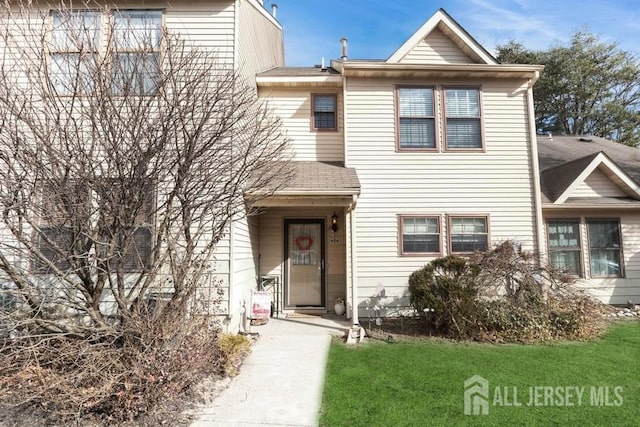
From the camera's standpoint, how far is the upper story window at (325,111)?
8.54 metres

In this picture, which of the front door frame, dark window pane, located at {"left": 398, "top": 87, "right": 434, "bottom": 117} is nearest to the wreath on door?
the front door frame

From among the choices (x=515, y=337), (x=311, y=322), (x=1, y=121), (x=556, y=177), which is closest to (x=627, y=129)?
(x=556, y=177)

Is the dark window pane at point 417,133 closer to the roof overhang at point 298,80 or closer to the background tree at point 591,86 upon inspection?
the roof overhang at point 298,80

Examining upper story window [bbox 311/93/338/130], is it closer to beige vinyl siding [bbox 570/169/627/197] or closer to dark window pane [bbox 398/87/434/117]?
dark window pane [bbox 398/87/434/117]

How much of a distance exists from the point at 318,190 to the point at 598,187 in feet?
23.8

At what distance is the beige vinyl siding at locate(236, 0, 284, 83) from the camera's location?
6.87 meters

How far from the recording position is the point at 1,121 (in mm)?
3918

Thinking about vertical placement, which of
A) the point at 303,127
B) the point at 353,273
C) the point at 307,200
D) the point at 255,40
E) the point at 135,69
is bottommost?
the point at 353,273

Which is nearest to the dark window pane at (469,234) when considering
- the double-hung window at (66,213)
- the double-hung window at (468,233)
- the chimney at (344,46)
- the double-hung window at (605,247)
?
the double-hung window at (468,233)

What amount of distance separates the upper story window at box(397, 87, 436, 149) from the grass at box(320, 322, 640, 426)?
4.36 meters

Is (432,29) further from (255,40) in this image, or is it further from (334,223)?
(334,223)

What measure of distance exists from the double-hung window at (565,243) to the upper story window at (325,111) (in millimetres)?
5867

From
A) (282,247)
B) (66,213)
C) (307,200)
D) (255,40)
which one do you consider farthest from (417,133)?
(66,213)

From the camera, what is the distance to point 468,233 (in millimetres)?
7918
